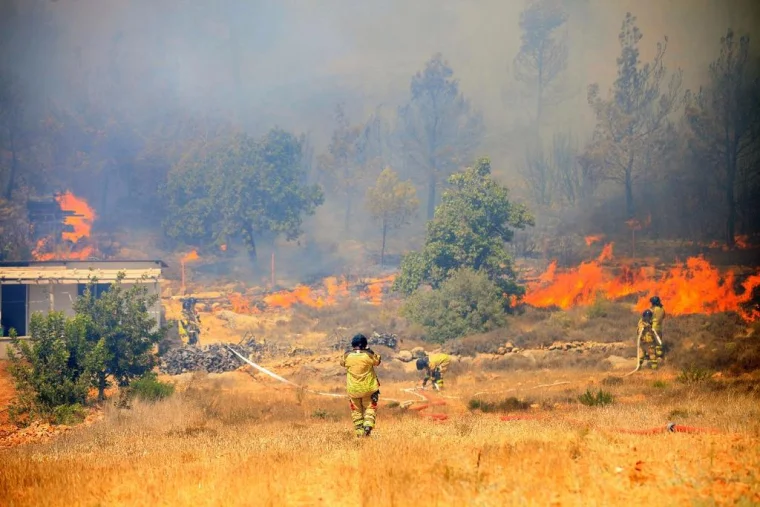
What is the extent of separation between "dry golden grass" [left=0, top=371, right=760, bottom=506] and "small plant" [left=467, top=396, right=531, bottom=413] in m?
2.05

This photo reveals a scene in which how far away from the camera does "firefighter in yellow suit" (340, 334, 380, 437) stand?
44.9 feet

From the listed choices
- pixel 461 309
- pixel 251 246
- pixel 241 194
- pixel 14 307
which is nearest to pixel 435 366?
pixel 461 309

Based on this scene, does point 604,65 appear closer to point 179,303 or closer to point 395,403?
point 179,303

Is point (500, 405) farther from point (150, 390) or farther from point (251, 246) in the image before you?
point (251, 246)

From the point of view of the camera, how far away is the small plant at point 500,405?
63.9 feet

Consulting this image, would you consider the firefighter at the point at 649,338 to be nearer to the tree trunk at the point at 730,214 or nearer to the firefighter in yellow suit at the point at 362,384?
the firefighter in yellow suit at the point at 362,384

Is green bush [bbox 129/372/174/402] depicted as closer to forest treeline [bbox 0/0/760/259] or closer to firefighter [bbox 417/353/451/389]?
firefighter [bbox 417/353/451/389]

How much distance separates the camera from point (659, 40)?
6519 cm

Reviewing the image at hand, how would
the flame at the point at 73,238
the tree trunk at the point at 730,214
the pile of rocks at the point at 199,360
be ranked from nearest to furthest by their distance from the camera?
the pile of rocks at the point at 199,360
the tree trunk at the point at 730,214
the flame at the point at 73,238

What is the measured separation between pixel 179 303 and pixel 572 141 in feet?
155

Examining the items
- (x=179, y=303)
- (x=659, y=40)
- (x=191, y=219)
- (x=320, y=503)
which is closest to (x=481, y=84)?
(x=659, y=40)

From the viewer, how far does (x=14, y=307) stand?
35.3 m

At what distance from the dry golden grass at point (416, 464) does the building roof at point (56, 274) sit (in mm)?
18577

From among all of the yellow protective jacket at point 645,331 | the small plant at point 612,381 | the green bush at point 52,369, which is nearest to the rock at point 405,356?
the yellow protective jacket at point 645,331
